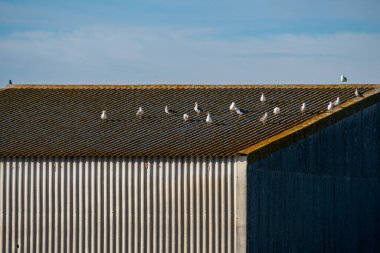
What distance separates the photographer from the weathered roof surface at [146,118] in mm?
35281

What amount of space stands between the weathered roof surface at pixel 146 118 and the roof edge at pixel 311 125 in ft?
0.76

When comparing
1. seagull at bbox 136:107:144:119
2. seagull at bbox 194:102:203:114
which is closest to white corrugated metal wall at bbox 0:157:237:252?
seagull at bbox 136:107:144:119

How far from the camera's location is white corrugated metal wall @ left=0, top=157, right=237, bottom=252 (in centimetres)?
3328

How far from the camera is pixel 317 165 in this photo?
38.2 meters

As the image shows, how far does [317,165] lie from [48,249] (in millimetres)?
9071

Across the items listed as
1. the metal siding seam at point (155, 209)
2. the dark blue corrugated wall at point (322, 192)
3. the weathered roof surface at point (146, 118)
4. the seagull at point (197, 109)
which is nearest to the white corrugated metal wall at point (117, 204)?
the metal siding seam at point (155, 209)

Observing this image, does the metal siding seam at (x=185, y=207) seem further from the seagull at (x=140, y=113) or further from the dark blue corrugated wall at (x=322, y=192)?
the seagull at (x=140, y=113)

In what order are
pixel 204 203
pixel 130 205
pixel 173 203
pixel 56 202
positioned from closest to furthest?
1. pixel 204 203
2. pixel 173 203
3. pixel 130 205
4. pixel 56 202

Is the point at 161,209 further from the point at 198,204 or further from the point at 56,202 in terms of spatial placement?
the point at 56,202

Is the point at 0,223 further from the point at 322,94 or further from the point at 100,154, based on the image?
the point at 322,94

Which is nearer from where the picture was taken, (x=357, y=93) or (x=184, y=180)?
(x=184, y=180)

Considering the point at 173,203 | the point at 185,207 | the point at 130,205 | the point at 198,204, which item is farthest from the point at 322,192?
the point at 130,205

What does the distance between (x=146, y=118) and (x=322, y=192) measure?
6.34 m

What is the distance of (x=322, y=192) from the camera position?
3828 centimetres
